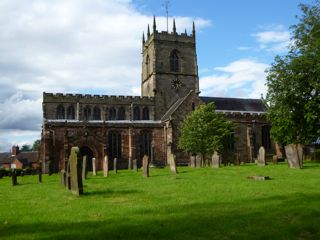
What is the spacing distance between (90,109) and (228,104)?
55.4ft

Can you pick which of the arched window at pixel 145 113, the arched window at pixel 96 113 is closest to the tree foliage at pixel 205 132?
the arched window at pixel 145 113

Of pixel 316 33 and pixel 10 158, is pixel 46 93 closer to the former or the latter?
pixel 316 33

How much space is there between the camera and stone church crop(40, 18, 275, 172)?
39.1m

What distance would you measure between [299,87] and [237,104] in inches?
838

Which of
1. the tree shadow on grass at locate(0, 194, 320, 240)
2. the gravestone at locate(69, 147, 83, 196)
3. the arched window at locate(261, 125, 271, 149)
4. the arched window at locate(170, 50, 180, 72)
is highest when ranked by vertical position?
the arched window at locate(170, 50, 180, 72)

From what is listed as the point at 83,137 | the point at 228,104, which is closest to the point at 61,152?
the point at 83,137

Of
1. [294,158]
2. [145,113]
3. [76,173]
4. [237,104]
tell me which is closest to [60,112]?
[145,113]

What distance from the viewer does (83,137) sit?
3894 centimetres

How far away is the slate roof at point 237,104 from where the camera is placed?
4684 cm

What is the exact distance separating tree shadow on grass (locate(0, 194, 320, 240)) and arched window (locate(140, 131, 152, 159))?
32426 mm

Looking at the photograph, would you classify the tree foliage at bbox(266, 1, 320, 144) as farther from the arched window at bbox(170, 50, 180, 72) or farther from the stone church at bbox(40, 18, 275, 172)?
the arched window at bbox(170, 50, 180, 72)

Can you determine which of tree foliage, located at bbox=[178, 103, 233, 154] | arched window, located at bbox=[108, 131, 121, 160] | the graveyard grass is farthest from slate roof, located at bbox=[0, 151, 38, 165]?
the graveyard grass

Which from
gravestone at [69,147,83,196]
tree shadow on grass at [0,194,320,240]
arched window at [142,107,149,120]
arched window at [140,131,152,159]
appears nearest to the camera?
tree shadow on grass at [0,194,320,240]

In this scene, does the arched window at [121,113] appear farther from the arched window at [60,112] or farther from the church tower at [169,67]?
the arched window at [60,112]
